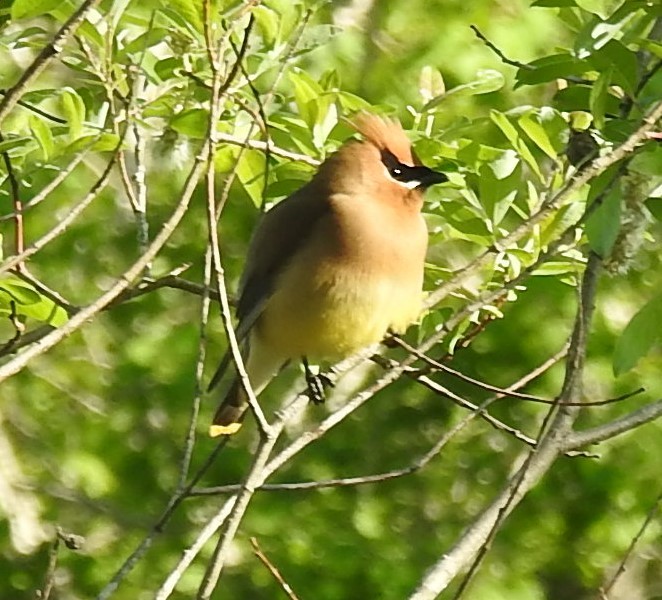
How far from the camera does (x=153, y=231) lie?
582cm

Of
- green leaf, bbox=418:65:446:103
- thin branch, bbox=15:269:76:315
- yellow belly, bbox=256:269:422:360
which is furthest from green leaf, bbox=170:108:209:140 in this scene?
yellow belly, bbox=256:269:422:360

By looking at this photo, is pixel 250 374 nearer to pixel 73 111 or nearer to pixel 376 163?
pixel 376 163

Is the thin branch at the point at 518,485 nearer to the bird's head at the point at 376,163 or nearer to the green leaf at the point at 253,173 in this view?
the green leaf at the point at 253,173

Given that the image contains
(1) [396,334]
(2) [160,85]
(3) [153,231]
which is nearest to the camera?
(2) [160,85]

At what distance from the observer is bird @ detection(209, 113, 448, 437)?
3.71m

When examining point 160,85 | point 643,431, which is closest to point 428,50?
point 643,431

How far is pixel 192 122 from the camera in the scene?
3111mm

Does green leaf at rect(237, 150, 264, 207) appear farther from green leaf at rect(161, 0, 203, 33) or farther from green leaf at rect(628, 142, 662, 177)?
green leaf at rect(628, 142, 662, 177)

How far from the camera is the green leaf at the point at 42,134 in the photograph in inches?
117

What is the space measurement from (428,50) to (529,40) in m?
0.36

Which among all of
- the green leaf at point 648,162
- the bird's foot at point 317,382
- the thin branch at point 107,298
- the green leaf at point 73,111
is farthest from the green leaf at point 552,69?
the bird's foot at point 317,382

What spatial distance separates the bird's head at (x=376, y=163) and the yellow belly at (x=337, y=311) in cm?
23

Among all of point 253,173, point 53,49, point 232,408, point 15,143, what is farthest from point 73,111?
point 232,408

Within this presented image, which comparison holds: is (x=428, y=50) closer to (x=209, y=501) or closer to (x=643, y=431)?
(x=643, y=431)
